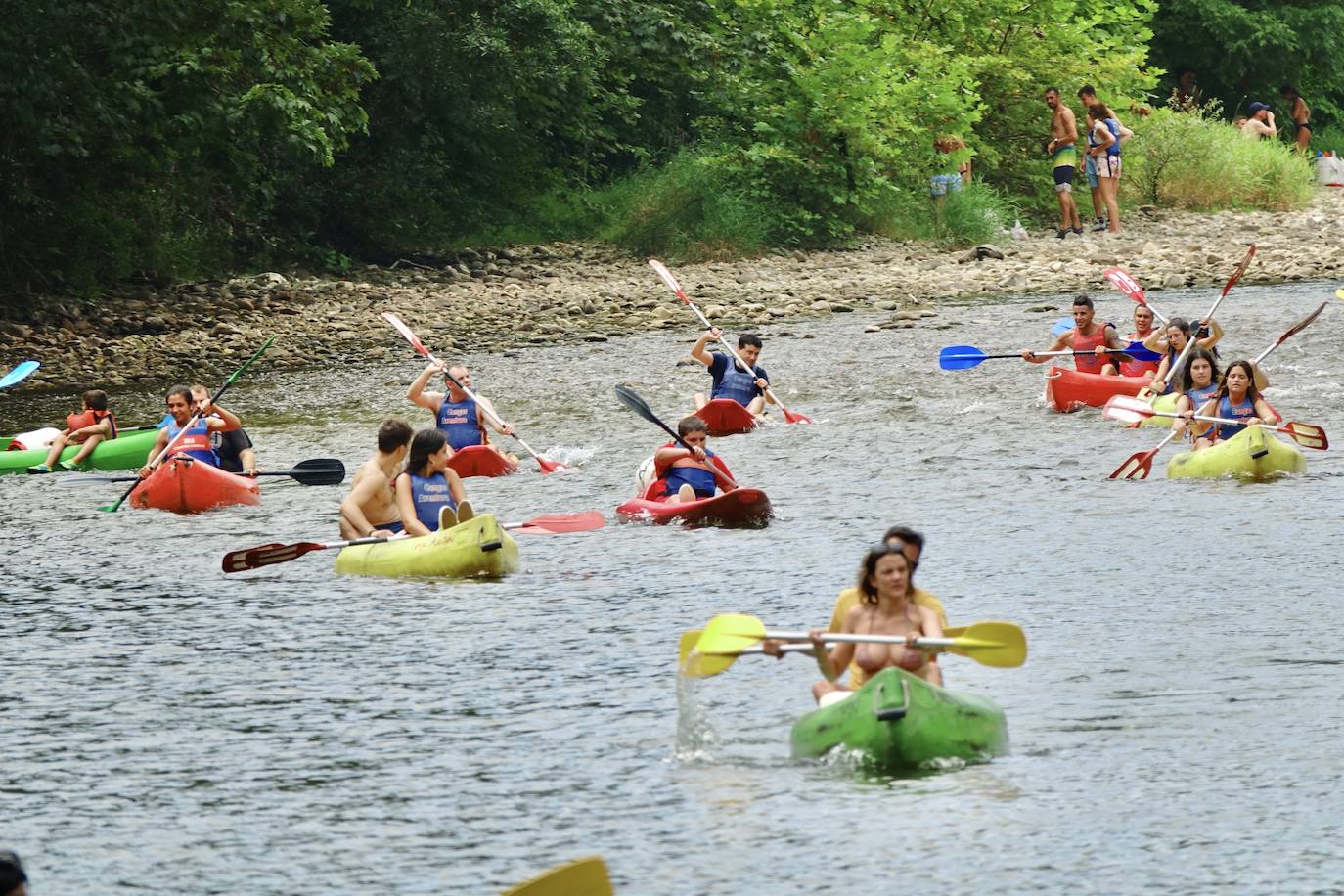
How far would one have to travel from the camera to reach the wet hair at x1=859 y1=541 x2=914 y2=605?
7320 mm

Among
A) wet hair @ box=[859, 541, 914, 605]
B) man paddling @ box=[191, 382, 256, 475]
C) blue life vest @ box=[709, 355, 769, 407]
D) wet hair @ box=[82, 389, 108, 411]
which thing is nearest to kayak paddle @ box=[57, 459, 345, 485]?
man paddling @ box=[191, 382, 256, 475]

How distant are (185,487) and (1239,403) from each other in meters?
7.10

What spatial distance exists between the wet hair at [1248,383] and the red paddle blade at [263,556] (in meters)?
6.20

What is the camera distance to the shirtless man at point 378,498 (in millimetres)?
11141

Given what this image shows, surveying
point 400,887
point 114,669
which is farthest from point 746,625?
point 114,669

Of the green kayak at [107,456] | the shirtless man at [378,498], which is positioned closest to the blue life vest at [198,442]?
the green kayak at [107,456]

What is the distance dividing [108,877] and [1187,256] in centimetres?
2079

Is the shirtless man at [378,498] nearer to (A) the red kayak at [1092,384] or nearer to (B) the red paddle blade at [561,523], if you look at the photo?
(B) the red paddle blade at [561,523]

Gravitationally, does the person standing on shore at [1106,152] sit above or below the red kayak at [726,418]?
above

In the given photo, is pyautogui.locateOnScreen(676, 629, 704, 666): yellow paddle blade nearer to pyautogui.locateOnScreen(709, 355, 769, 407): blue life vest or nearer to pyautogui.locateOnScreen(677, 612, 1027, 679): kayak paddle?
pyautogui.locateOnScreen(677, 612, 1027, 679): kayak paddle

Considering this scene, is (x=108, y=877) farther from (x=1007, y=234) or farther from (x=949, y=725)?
(x=1007, y=234)

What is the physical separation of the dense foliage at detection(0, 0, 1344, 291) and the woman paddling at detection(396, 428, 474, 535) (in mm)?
11506

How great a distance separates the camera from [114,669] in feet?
30.1

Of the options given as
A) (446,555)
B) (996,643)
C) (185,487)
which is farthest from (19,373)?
(996,643)
